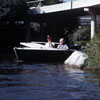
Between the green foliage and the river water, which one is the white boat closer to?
the green foliage

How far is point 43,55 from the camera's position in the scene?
80.2 feet

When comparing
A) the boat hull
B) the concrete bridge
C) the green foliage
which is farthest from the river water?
the concrete bridge

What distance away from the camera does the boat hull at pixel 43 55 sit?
24.2 m

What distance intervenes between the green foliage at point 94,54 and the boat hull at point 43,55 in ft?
13.5

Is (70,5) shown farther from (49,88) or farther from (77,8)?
(49,88)

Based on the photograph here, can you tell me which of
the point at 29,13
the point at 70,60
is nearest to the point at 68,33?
the point at 29,13

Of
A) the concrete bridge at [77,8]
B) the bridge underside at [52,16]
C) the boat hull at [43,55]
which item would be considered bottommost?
the boat hull at [43,55]

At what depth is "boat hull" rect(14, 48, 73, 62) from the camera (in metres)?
24.2

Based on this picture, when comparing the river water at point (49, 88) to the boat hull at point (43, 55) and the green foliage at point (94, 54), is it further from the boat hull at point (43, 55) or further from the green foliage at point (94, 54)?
the boat hull at point (43, 55)

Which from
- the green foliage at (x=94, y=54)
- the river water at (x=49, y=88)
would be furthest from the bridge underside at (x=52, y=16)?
the river water at (x=49, y=88)

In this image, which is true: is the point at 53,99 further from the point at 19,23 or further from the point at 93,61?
the point at 19,23

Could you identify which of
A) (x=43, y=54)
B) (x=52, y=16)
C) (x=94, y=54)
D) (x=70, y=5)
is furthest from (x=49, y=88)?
(x=52, y=16)

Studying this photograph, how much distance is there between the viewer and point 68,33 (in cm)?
5181

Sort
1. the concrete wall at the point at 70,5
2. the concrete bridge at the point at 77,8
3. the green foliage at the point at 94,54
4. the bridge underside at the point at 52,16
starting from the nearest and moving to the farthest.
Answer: the green foliage at the point at 94,54
the concrete wall at the point at 70,5
the concrete bridge at the point at 77,8
the bridge underside at the point at 52,16
